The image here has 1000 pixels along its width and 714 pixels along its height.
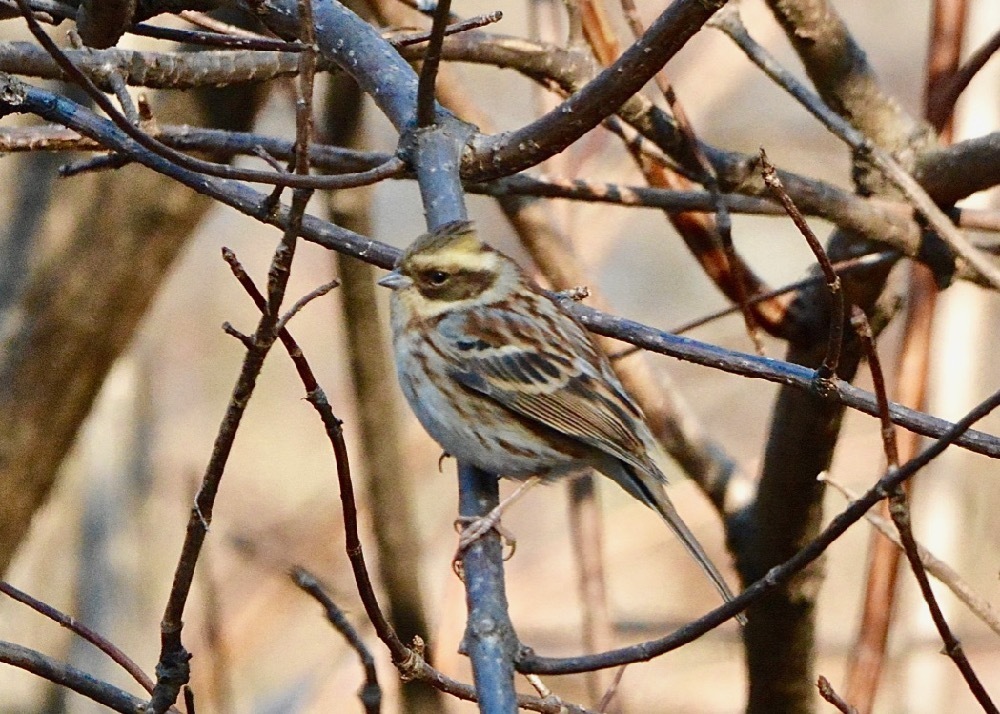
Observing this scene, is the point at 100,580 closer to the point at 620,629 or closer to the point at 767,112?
the point at 620,629

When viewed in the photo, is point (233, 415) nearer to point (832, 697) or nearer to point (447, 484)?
point (832, 697)

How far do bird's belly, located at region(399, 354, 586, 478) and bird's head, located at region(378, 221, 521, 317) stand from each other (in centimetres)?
23

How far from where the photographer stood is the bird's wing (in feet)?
11.9

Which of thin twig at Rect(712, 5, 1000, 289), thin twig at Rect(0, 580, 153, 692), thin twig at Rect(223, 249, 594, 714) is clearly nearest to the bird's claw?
thin twig at Rect(223, 249, 594, 714)

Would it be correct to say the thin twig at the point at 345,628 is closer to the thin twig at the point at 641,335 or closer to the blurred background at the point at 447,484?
the thin twig at the point at 641,335

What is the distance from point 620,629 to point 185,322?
518 centimetres

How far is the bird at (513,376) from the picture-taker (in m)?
3.58

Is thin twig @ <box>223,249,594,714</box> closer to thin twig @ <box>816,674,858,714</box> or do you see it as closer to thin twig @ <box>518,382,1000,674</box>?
thin twig @ <box>518,382,1000,674</box>

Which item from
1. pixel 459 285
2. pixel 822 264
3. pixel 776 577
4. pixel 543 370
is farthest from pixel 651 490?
pixel 776 577

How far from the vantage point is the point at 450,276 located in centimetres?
365

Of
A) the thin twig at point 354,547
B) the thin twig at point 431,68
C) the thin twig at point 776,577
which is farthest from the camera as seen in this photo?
the thin twig at point 431,68

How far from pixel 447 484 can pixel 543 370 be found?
538cm

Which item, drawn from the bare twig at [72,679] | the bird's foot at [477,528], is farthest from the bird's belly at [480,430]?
the bare twig at [72,679]

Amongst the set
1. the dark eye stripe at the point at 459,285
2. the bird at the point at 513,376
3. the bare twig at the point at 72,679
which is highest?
the dark eye stripe at the point at 459,285
